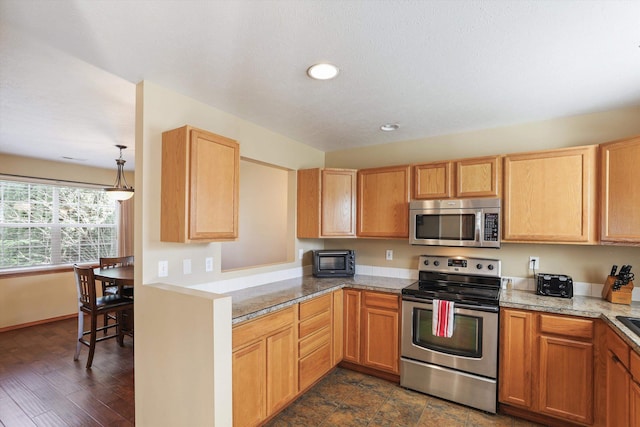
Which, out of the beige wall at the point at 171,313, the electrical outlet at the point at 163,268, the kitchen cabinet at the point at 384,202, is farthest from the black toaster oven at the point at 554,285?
the electrical outlet at the point at 163,268

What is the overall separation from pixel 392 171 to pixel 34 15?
2.82 m

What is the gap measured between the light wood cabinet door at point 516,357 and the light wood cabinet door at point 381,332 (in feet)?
2.75

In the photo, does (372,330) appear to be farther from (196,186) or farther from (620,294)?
(196,186)

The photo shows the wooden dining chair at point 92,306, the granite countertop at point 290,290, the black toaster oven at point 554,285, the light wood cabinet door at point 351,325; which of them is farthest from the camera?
the wooden dining chair at point 92,306

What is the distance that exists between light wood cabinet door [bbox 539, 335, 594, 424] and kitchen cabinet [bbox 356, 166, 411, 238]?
146 cm

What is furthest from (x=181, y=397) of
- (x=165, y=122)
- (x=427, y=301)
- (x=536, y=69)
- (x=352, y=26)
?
(x=536, y=69)

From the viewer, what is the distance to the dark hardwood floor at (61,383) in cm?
239

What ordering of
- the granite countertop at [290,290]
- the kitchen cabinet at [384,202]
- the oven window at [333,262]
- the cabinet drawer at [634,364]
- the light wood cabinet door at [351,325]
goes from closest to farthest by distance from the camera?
the cabinet drawer at [634,364], the granite countertop at [290,290], the light wood cabinet door at [351,325], the kitchen cabinet at [384,202], the oven window at [333,262]

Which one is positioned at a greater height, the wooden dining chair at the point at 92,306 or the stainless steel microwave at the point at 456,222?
the stainless steel microwave at the point at 456,222

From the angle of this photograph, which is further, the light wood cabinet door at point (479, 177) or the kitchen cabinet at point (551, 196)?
the light wood cabinet door at point (479, 177)

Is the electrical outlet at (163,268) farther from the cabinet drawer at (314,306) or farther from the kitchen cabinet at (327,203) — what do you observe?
the kitchen cabinet at (327,203)

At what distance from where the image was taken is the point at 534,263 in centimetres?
279

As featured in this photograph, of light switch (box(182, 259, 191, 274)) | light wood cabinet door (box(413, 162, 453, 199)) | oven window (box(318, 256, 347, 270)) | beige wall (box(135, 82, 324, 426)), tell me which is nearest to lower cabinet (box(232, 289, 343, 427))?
beige wall (box(135, 82, 324, 426))

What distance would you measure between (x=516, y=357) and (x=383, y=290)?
113 cm
